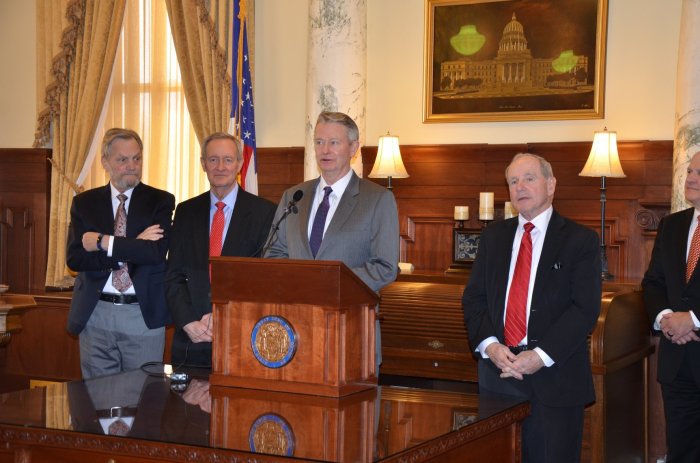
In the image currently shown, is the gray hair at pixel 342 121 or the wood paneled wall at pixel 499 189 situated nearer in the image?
the gray hair at pixel 342 121

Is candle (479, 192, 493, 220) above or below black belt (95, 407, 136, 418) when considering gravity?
→ above

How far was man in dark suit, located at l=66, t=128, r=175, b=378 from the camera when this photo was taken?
3883mm

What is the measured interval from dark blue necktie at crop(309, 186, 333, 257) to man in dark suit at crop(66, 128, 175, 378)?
882mm

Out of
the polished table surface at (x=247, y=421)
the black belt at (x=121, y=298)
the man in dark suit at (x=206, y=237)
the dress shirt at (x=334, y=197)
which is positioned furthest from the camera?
the black belt at (x=121, y=298)

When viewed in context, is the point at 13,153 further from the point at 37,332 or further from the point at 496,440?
the point at 496,440

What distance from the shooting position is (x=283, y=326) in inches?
108

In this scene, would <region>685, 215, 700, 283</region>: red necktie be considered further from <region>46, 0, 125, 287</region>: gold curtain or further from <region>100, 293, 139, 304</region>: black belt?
<region>46, 0, 125, 287</region>: gold curtain

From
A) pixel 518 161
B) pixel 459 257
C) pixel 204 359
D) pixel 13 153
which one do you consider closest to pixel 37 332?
pixel 13 153

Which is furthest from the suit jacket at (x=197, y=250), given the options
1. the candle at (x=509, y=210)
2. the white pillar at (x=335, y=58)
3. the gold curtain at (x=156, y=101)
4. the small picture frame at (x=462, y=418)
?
the gold curtain at (x=156, y=101)

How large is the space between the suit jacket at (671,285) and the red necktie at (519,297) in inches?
54.0

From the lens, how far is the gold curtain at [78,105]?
25.2ft

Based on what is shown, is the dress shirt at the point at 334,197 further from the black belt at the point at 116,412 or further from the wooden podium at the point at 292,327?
the black belt at the point at 116,412

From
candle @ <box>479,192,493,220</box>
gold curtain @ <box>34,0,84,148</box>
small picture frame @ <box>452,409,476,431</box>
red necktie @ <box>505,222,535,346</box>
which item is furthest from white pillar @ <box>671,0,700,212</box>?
gold curtain @ <box>34,0,84,148</box>

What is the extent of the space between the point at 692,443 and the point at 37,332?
482 cm
